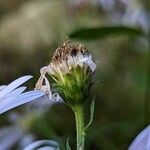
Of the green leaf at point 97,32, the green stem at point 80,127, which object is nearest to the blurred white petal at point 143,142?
the green stem at point 80,127

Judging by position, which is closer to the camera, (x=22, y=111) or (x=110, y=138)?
(x=110, y=138)

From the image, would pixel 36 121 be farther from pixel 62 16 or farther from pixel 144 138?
pixel 62 16

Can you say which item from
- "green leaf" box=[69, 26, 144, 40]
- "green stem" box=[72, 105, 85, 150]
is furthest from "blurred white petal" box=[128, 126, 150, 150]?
"green leaf" box=[69, 26, 144, 40]

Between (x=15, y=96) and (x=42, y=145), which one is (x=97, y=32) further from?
(x=15, y=96)

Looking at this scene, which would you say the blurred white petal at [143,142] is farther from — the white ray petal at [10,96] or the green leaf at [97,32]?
the green leaf at [97,32]

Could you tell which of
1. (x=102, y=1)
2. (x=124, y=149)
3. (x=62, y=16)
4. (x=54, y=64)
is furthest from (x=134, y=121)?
(x=62, y=16)
